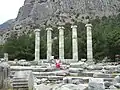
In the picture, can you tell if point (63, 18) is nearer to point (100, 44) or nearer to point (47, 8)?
point (47, 8)

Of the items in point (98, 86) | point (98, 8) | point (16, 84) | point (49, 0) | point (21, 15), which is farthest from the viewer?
point (21, 15)

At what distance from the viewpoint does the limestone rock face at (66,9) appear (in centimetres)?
13200

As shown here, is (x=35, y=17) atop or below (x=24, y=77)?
atop

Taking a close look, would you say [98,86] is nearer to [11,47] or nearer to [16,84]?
[16,84]

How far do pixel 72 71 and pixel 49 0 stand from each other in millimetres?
135825

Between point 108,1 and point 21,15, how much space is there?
51.9 m

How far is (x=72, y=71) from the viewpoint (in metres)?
21.9

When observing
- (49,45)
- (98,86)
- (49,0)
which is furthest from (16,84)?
(49,0)

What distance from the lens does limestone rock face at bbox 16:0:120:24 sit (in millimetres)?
132000

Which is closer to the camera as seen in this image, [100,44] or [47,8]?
[100,44]

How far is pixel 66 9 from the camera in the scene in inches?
5546

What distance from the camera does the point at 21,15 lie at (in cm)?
16850

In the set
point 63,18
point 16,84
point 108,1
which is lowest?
point 16,84

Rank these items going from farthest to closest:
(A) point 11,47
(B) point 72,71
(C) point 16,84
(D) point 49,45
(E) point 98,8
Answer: (E) point 98,8, (A) point 11,47, (D) point 49,45, (B) point 72,71, (C) point 16,84
